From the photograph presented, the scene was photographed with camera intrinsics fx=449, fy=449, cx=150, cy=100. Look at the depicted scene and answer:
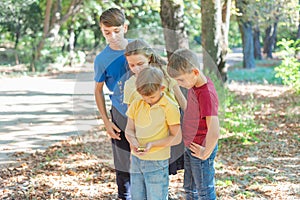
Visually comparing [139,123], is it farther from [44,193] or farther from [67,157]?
[67,157]

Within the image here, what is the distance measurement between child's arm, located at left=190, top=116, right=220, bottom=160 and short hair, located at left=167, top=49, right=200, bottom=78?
32 centimetres

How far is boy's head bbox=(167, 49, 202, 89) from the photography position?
8.05ft

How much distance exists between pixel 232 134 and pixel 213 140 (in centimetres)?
410

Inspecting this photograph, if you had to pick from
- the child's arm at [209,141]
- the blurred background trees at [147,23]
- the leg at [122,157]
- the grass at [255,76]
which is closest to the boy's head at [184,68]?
the child's arm at [209,141]

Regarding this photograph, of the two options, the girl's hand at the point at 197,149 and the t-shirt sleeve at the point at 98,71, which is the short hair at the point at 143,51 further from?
the girl's hand at the point at 197,149

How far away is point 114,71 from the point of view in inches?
115

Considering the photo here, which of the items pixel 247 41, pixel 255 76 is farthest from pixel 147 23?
pixel 255 76

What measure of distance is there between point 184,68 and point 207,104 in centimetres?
26

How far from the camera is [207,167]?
9.21ft

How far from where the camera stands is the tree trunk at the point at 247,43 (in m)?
19.0

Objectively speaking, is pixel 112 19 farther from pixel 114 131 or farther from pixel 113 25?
pixel 114 131

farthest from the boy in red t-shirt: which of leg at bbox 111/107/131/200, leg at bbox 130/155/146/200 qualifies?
leg at bbox 111/107/131/200

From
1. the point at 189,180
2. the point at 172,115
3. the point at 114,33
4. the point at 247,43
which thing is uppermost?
the point at 114,33

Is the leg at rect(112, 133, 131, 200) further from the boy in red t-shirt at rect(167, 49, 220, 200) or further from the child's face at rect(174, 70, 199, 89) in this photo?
the child's face at rect(174, 70, 199, 89)
